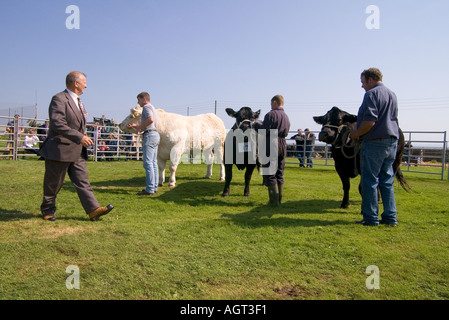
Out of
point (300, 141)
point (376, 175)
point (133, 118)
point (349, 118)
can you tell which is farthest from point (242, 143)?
point (300, 141)

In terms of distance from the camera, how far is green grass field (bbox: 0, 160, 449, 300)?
266cm

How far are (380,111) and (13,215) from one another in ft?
18.0

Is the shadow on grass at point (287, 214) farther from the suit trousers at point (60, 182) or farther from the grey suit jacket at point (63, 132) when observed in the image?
the grey suit jacket at point (63, 132)

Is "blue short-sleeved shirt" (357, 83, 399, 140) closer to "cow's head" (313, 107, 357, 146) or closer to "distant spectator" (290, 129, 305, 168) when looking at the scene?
"cow's head" (313, 107, 357, 146)

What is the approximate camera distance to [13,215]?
4652 mm

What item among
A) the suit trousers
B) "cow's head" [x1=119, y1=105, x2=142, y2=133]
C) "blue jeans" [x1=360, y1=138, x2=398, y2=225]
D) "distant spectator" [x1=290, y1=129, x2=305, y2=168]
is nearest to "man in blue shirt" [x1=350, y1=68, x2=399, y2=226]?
"blue jeans" [x1=360, y1=138, x2=398, y2=225]

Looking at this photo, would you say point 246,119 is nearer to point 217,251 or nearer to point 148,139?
point 148,139

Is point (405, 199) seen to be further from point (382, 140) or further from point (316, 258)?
point (316, 258)

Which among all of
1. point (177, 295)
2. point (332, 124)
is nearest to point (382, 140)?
point (332, 124)

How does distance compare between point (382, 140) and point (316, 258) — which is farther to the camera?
point (382, 140)

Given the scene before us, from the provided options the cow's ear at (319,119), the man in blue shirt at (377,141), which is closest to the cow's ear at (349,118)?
the cow's ear at (319,119)
